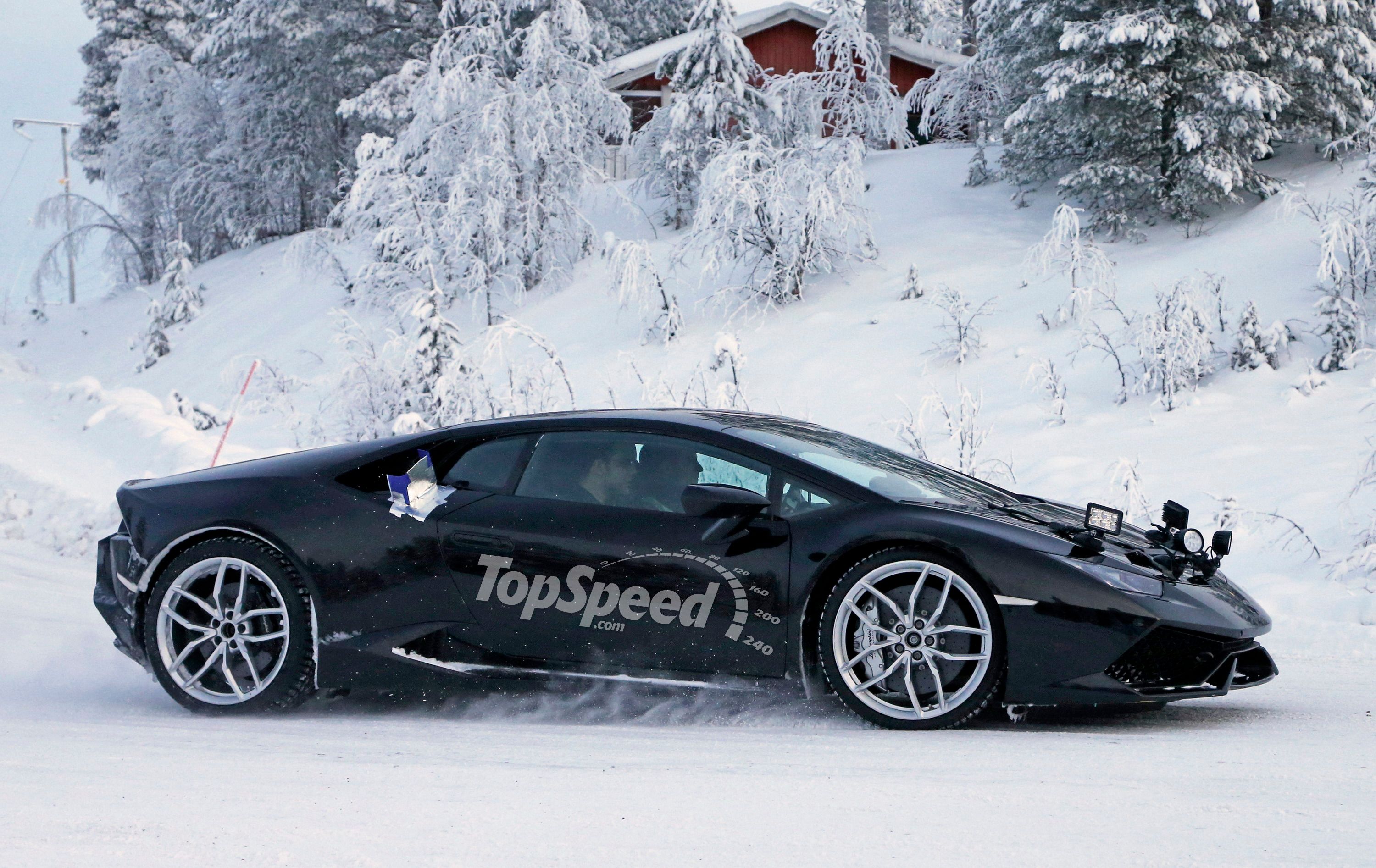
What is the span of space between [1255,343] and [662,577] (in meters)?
8.84

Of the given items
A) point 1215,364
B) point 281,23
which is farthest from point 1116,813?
point 281,23

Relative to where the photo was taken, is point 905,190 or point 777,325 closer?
point 777,325

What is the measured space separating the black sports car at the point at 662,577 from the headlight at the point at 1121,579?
0.01m

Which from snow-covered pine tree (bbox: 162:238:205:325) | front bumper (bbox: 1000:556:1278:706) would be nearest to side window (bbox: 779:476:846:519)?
front bumper (bbox: 1000:556:1278:706)

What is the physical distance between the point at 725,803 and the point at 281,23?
3150 centimetres

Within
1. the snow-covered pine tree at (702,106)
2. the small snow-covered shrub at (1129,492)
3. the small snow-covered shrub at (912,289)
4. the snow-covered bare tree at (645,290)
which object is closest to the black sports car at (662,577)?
the small snow-covered shrub at (1129,492)

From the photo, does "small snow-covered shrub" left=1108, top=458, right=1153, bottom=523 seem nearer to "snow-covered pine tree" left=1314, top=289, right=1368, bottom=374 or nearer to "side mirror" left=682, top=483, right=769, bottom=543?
"snow-covered pine tree" left=1314, top=289, right=1368, bottom=374

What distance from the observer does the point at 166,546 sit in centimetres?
520

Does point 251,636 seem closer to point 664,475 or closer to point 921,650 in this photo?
point 664,475

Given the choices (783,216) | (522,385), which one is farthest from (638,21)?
(522,385)

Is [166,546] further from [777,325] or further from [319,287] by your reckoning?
[319,287]

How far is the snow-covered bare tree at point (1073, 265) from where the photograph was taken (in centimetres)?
1384

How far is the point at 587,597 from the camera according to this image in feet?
15.4

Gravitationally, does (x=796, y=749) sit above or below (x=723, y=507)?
below
